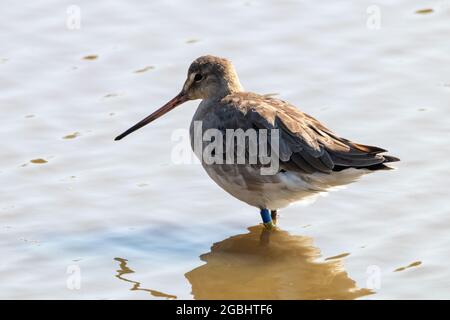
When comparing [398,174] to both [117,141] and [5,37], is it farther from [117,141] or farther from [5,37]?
[5,37]

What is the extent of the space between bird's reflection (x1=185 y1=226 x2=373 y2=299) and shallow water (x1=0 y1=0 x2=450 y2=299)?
0.05ft

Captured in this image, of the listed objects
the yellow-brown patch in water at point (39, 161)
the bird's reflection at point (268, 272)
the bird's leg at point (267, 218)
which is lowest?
the bird's reflection at point (268, 272)

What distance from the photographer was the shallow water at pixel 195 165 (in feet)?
28.7

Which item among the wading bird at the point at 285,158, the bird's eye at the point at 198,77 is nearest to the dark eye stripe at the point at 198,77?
the bird's eye at the point at 198,77

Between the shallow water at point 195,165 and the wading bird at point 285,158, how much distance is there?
19.4 inches

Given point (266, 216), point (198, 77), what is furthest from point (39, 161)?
point (266, 216)

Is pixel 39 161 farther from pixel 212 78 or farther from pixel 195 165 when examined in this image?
pixel 212 78

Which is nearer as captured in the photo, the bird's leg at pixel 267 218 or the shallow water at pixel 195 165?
the shallow water at pixel 195 165

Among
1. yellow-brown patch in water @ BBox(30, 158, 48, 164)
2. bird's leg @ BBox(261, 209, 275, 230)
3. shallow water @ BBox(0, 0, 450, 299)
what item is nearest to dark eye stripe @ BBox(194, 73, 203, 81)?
shallow water @ BBox(0, 0, 450, 299)

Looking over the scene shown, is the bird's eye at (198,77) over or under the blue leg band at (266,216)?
over

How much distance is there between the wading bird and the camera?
8852mm

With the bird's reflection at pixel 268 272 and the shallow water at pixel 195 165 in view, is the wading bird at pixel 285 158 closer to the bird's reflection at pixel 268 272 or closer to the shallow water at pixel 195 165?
the bird's reflection at pixel 268 272

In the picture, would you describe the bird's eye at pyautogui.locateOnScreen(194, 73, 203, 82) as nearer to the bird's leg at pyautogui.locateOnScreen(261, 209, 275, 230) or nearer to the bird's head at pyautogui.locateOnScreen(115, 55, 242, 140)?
the bird's head at pyautogui.locateOnScreen(115, 55, 242, 140)
